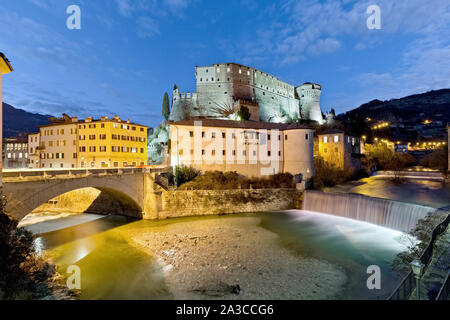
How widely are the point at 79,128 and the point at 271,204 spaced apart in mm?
36389

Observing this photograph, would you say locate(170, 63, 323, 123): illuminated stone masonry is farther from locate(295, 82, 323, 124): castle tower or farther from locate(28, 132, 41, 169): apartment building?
locate(28, 132, 41, 169): apartment building

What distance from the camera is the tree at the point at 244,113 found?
5673 centimetres

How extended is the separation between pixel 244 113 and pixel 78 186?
45.7m

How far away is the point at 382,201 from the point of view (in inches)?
829

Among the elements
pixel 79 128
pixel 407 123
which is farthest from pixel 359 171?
pixel 407 123

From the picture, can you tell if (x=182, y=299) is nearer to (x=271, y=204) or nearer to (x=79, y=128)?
(x=271, y=204)

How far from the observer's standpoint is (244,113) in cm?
5809

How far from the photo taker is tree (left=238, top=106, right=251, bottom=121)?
56734 millimetres

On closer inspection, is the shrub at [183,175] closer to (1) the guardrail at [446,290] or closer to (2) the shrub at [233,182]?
(2) the shrub at [233,182]

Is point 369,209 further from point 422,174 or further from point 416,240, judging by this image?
point 422,174

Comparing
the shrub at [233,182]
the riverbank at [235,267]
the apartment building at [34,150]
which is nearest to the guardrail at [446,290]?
the riverbank at [235,267]

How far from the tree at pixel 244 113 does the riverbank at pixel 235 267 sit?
131 ft

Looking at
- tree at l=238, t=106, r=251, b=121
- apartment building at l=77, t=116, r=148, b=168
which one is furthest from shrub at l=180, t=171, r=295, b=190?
tree at l=238, t=106, r=251, b=121

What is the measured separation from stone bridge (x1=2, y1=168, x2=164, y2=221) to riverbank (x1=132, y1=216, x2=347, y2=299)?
19.1ft
